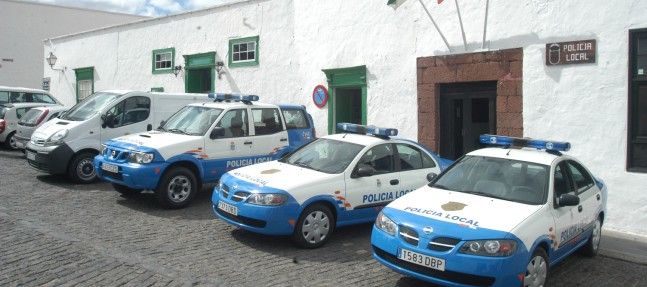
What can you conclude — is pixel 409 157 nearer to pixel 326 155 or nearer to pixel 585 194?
pixel 326 155

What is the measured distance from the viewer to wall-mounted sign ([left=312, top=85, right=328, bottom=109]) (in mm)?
13719

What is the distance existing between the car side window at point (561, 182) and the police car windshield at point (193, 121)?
5.52 meters

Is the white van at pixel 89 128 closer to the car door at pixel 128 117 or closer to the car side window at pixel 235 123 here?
the car door at pixel 128 117

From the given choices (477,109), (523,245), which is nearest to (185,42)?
(477,109)

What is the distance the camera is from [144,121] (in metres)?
11.4

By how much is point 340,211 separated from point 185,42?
1189cm

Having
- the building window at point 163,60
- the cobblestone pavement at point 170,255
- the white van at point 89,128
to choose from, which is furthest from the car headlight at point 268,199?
the building window at point 163,60

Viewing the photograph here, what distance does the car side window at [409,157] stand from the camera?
8156 millimetres

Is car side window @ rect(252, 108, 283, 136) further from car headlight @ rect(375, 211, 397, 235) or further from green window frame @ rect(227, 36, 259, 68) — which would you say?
green window frame @ rect(227, 36, 259, 68)

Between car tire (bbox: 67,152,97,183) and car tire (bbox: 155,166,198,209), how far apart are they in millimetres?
2808

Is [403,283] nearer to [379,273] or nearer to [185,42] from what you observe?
[379,273]

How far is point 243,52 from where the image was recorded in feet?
52.1

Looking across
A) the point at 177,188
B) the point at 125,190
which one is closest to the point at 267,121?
the point at 177,188

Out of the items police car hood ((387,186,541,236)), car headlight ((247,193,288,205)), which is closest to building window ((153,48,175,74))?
car headlight ((247,193,288,205))
